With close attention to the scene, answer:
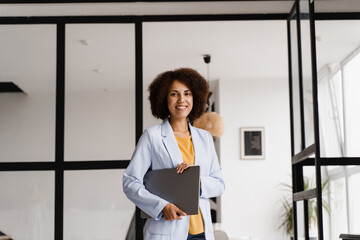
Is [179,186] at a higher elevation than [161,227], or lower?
higher

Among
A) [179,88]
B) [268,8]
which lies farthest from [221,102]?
[179,88]

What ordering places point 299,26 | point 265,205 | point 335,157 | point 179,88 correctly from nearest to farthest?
point 179,88
point 335,157
point 299,26
point 265,205

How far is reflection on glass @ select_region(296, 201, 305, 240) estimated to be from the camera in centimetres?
339

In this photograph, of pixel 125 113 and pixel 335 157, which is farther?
pixel 125 113

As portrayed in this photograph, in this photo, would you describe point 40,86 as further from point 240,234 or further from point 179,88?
point 240,234

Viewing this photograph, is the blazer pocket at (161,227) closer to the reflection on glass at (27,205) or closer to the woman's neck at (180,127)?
the woman's neck at (180,127)

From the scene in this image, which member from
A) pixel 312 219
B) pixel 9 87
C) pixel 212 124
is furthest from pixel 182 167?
pixel 212 124

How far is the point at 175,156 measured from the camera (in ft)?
6.74

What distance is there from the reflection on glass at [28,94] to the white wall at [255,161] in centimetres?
439

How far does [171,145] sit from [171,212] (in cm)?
26

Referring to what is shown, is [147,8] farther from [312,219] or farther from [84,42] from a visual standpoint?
[312,219]

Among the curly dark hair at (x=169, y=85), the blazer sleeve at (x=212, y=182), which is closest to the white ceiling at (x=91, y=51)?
the curly dark hair at (x=169, y=85)

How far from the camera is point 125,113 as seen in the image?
335 cm

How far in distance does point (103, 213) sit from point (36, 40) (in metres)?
1.14
